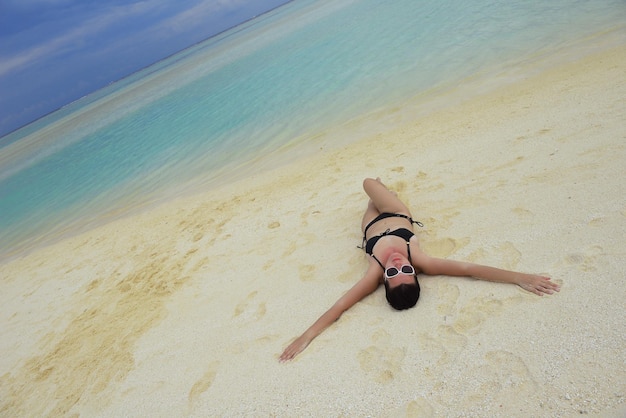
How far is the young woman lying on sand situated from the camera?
9.38 feet

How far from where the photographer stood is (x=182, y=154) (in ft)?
36.4

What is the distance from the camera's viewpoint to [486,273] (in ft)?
9.55

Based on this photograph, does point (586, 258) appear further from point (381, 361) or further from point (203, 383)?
point (203, 383)

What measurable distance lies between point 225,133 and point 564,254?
10077 mm

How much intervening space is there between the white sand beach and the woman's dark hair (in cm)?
10

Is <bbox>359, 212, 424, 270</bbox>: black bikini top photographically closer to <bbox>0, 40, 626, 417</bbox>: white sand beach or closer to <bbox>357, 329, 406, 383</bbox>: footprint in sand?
<bbox>0, 40, 626, 417</bbox>: white sand beach

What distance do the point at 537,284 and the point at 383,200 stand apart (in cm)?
172

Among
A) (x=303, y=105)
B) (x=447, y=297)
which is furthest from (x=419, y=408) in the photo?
(x=303, y=105)

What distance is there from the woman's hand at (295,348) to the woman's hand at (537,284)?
1.73 metres

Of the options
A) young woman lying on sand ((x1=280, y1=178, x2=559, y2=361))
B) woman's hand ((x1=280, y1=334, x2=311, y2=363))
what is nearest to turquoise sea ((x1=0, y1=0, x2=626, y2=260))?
young woman lying on sand ((x1=280, y1=178, x2=559, y2=361))

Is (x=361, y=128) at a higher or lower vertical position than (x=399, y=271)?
lower

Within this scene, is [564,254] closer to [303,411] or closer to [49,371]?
[303,411]

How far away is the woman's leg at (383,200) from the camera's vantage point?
3965 millimetres

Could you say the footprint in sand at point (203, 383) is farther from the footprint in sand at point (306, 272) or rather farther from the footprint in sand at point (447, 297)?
the footprint in sand at point (447, 297)
